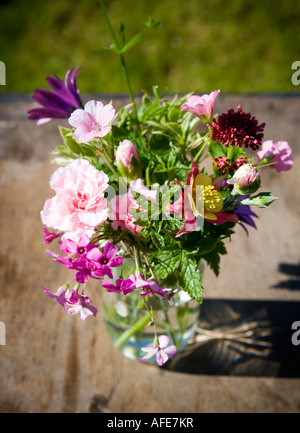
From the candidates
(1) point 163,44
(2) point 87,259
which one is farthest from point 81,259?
(1) point 163,44

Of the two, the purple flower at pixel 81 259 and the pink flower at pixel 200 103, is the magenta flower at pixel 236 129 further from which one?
the purple flower at pixel 81 259

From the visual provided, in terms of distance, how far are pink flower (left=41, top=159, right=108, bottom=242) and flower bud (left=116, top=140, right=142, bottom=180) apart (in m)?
0.04

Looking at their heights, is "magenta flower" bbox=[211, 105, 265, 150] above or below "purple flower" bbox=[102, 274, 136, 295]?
above

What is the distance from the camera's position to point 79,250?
544 mm

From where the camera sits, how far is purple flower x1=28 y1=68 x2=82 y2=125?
0.65 m

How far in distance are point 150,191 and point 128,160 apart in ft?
0.17

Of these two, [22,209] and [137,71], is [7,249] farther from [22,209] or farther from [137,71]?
[137,71]

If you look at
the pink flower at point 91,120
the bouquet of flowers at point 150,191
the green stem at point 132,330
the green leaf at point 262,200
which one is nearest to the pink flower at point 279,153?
the bouquet of flowers at point 150,191

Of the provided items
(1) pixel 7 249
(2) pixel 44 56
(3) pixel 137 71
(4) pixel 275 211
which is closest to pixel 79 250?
(1) pixel 7 249

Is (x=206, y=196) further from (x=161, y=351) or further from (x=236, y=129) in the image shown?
(x=161, y=351)

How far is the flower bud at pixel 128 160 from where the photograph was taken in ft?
1.80

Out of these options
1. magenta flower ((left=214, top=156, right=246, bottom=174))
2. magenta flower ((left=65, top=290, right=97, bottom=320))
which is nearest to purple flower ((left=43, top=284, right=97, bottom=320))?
magenta flower ((left=65, top=290, right=97, bottom=320))

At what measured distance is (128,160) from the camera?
0.55 metres

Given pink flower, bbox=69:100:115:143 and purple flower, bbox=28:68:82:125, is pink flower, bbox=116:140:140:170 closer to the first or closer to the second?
pink flower, bbox=69:100:115:143
